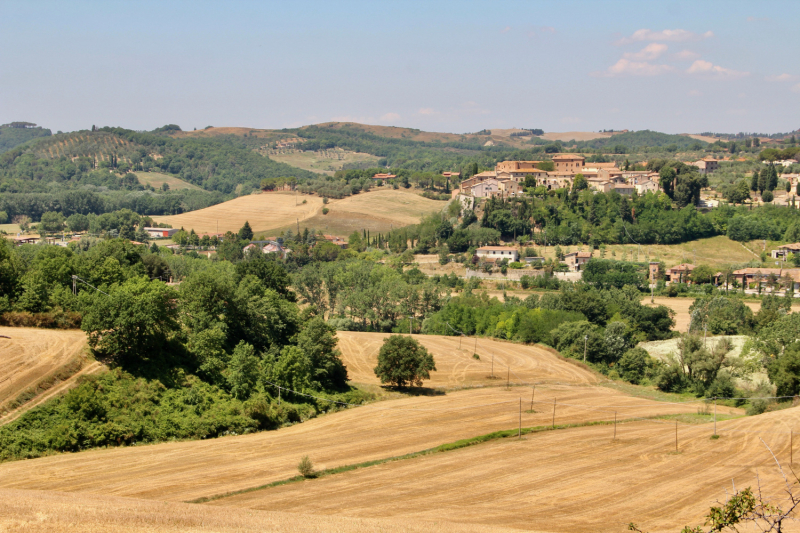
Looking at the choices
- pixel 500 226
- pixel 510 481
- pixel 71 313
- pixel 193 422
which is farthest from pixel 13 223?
pixel 510 481

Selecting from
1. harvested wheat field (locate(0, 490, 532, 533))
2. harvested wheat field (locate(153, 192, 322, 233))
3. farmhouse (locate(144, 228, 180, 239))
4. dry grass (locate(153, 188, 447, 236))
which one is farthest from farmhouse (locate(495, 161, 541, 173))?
harvested wheat field (locate(0, 490, 532, 533))

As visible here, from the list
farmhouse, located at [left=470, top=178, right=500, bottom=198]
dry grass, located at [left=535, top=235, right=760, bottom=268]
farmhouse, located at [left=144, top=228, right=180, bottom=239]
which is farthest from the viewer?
farmhouse, located at [left=144, top=228, right=180, bottom=239]

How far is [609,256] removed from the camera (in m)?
94.0

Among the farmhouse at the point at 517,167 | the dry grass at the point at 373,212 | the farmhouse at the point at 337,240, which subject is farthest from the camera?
the farmhouse at the point at 517,167

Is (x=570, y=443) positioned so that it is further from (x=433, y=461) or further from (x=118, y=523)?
(x=118, y=523)

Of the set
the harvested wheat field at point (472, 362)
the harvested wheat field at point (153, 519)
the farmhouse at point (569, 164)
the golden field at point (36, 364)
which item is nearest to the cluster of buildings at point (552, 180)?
the farmhouse at point (569, 164)

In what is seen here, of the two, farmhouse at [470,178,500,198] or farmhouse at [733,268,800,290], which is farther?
farmhouse at [470,178,500,198]

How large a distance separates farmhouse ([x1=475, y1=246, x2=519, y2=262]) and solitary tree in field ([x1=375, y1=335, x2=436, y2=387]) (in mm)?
52734

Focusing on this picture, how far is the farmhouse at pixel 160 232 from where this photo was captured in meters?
123

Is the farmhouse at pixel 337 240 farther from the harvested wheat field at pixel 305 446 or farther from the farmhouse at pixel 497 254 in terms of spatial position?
the harvested wheat field at pixel 305 446

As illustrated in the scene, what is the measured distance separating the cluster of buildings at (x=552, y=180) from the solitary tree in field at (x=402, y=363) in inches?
2750

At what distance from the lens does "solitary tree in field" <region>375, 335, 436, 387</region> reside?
3969cm

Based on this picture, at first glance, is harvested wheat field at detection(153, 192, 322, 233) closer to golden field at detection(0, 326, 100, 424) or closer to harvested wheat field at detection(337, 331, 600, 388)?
harvested wheat field at detection(337, 331, 600, 388)

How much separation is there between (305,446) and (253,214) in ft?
376
